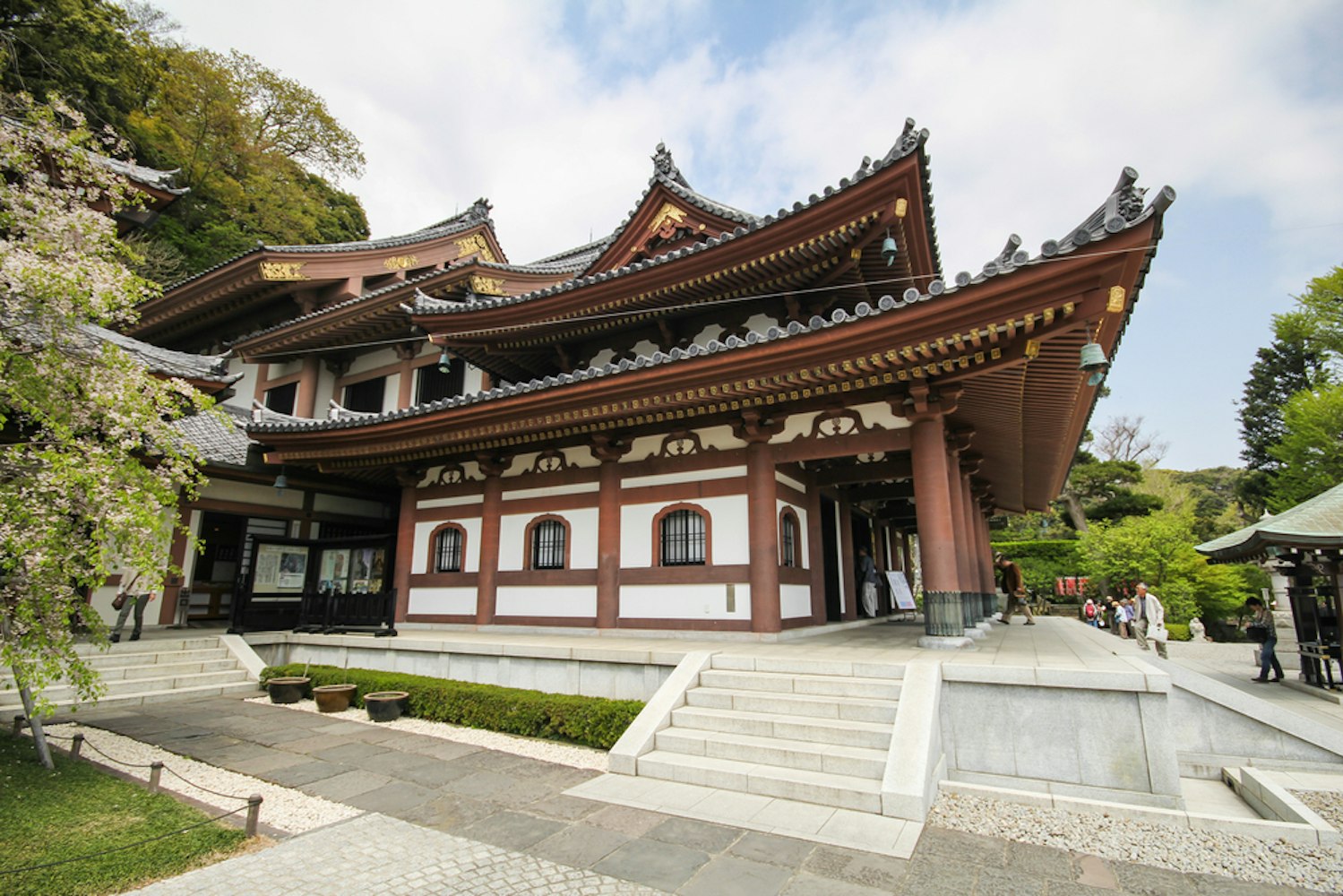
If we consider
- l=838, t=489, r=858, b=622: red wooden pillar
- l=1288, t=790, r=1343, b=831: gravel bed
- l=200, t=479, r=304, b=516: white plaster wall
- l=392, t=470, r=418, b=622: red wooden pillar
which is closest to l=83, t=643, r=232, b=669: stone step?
l=392, t=470, r=418, b=622: red wooden pillar

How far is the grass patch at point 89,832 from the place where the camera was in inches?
162

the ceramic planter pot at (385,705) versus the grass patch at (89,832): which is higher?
the ceramic planter pot at (385,705)

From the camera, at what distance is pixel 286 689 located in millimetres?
10203

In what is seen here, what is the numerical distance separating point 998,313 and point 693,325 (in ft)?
20.0

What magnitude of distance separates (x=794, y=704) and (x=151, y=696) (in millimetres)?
10352

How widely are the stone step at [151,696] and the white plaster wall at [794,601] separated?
9.42 m

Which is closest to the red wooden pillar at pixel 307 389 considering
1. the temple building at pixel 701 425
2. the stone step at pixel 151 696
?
the temple building at pixel 701 425

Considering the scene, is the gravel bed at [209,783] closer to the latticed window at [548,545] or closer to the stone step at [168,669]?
the stone step at [168,669]

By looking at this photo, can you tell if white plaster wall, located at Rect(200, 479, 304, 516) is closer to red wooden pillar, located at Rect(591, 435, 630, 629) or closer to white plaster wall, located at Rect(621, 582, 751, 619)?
red wooden pillar, located at Rect(591, 435, 630, 629)

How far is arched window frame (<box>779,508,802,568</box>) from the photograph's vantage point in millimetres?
10469

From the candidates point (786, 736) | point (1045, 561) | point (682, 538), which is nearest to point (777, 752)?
point (786, 736)

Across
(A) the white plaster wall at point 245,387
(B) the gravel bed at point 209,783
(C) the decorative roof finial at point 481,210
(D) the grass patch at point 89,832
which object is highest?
(C) the decorative roof finial at point 481,210

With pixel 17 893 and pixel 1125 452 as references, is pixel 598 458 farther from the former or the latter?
pixel 1125 452

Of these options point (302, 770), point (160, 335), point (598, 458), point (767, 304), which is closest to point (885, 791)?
point (302, 770)
